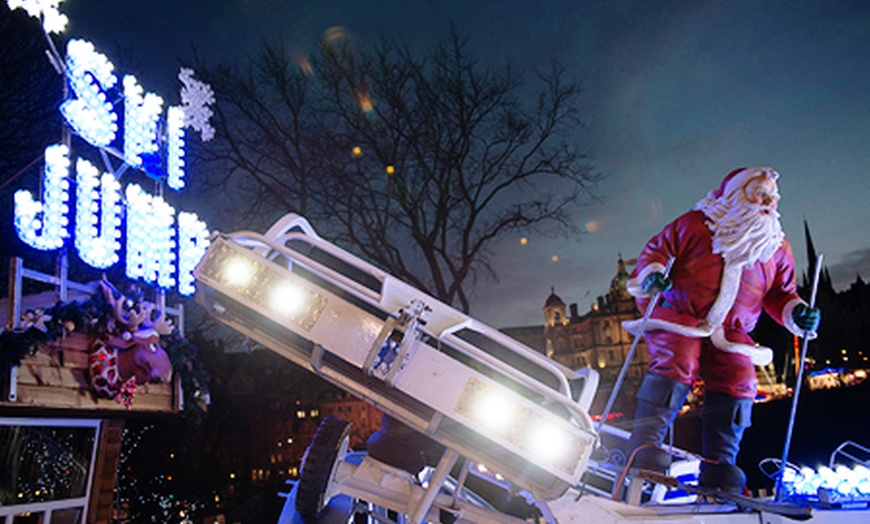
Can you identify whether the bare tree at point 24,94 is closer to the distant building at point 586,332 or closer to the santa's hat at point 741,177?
the santa's hat at point 741,177

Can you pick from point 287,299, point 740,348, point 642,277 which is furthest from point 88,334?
point 740,348

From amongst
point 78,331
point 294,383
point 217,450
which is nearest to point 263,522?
point 294,383

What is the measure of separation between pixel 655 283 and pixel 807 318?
1114mm

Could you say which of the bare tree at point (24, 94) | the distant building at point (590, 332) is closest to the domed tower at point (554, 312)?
the distant building at point (590, 332)

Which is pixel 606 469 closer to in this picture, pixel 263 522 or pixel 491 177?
pixel 491 177

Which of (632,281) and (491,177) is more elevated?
(491,177)

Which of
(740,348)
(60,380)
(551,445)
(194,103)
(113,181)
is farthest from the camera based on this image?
(194,103)

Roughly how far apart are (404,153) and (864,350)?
16558 mm

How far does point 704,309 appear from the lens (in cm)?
427

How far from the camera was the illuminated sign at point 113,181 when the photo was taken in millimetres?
7434

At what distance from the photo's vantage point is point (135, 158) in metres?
9.59

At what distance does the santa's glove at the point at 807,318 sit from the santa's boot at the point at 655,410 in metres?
0.91

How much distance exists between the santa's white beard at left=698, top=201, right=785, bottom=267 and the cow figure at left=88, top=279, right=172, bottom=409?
5967 mm

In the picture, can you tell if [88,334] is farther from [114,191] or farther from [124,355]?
[114,191]
